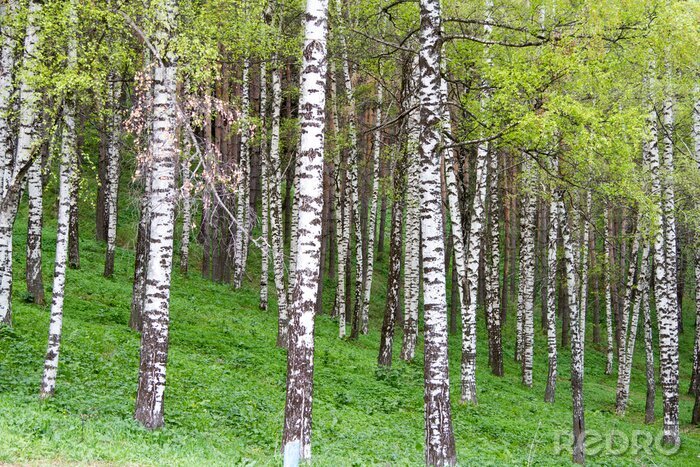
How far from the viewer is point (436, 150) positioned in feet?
34.0

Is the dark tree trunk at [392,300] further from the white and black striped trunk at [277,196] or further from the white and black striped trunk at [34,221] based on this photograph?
the white and black striped trunk at [34,221]

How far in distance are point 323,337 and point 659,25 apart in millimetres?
14738

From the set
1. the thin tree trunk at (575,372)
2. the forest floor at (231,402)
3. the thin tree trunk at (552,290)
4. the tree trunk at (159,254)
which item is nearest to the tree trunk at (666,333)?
the forest floor at (231,402)

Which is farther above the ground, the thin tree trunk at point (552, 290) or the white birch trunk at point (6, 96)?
the white birch trunk at point (6, 96)

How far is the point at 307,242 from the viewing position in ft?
29.8

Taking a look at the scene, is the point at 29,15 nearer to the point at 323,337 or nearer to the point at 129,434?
the point at 129,434

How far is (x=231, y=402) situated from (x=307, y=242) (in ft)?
16.9

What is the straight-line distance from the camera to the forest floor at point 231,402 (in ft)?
30.2

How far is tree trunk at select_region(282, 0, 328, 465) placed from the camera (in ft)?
29.6

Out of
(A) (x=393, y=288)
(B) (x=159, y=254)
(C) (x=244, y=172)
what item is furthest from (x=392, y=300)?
(B) (x=159, y=254)

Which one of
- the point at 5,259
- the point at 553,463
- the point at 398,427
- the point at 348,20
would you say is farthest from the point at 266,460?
the point at 348,20

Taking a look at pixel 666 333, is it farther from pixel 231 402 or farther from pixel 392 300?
pixel 231 402

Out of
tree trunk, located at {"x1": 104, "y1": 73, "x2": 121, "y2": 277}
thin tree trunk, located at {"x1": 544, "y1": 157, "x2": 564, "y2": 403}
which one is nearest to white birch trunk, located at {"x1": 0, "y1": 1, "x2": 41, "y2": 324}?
tree trunk, located at {"x1": 104, "y1": 73, "x2": 121, "y2": 277}

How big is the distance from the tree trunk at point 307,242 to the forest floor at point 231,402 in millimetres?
711
